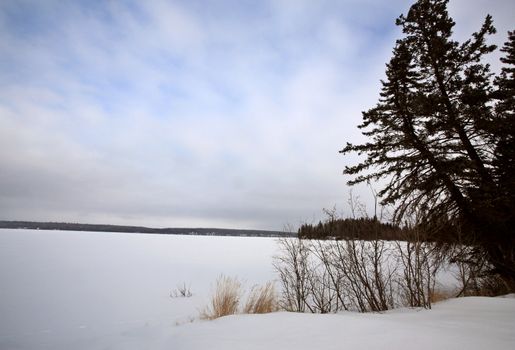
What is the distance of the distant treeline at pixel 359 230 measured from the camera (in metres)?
5.89

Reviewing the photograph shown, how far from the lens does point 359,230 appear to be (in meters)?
6.17

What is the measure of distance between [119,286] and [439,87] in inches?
510

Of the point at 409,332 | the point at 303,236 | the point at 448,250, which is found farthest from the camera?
the point at 448,250

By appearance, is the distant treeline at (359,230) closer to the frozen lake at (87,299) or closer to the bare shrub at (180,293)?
the frozen lake at (87,299)

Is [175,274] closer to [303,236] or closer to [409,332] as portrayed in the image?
[303,236]

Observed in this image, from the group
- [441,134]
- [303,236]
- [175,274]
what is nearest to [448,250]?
[441,134]

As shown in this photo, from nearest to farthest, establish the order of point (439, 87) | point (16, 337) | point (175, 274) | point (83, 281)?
1. point (16, 337)
2. point (439, 87)
3. point (83, 281)
4. point (175, 274)

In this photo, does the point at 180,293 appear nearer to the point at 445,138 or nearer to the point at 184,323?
the point at 184,323

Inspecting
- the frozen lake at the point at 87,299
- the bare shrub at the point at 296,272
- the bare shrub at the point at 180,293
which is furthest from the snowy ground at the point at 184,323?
the bare shrub at the point at 296,272

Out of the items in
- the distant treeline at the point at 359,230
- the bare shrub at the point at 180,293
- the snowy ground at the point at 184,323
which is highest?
the distant treeline at the point at 359,230

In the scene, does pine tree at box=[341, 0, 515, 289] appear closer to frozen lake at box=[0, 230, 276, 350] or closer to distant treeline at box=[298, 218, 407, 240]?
distant treeline at box=[298, 218, 407, 240]

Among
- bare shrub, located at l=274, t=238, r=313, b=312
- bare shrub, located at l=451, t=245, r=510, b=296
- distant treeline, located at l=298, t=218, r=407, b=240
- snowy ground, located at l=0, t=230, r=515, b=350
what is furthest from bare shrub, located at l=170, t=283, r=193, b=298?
bare shrub, located at l=451, t=245, r=510, b=296

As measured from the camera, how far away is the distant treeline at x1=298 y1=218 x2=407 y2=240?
19.3ft

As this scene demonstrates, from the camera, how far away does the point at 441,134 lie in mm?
8406
